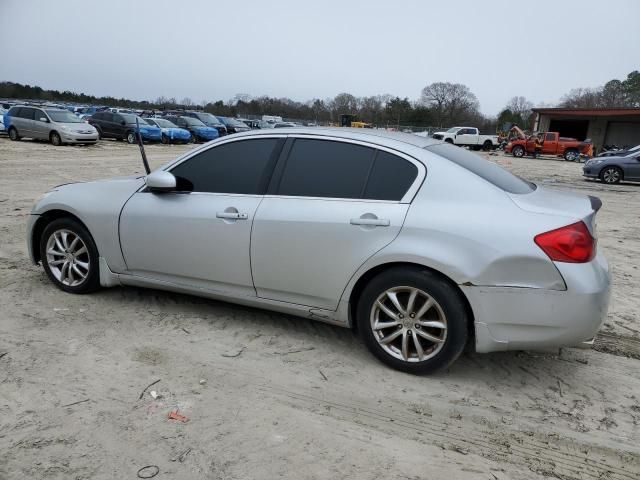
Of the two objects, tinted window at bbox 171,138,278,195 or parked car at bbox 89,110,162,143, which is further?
parked car at bbox 89,110,162,143

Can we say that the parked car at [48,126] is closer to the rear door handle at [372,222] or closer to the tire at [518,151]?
the rear door handle at [372,222]

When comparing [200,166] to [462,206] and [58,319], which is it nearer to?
[58,319]

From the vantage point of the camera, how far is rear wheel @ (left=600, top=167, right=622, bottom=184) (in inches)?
703

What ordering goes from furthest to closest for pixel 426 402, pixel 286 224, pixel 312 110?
pixel 312 110 → pixel 286 224 → pixel 426 402

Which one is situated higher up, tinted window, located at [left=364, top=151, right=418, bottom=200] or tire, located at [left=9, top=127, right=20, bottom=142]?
tinted window, located at [left=364, top=151, right=418, bottom=200]

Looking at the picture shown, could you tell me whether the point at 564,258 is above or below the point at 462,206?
below

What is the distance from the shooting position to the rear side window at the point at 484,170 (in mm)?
3461

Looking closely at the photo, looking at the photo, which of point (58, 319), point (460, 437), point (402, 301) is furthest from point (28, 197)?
point (460, 437)

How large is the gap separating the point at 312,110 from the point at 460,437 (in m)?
75.4

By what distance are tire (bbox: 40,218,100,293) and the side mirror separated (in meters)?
0.85

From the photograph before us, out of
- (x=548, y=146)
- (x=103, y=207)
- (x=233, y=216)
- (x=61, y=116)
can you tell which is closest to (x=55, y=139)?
(x=61, y=116)

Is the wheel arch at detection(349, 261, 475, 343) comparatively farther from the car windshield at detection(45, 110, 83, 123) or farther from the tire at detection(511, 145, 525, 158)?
the tire at detection(511, 145, 525, 158)

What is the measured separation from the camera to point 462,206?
Answer: 10.6 feet

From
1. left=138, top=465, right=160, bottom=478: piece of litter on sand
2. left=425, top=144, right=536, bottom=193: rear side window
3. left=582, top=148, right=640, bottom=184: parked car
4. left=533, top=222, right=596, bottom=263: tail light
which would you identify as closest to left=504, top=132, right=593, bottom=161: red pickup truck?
left=582, top=148, right=640, bottom=184: parked car
